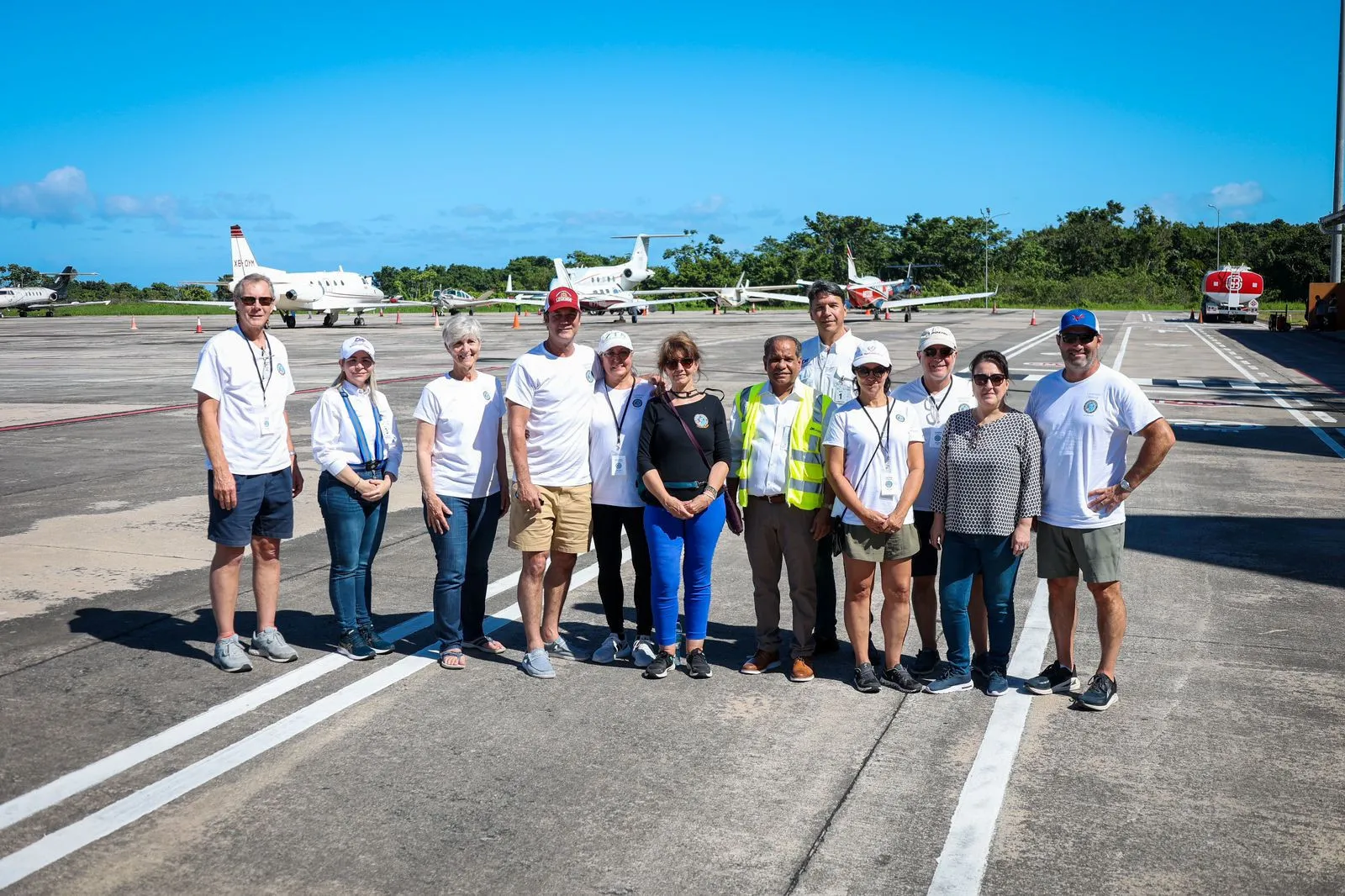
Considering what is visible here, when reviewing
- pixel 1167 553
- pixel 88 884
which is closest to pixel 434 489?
pixel 88 884

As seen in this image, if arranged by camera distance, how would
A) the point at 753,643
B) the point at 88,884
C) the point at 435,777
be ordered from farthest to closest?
the point at 753,643 → the point at 435,777 → the point at 88,884

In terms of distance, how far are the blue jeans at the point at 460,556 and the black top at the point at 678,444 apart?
0.90 m

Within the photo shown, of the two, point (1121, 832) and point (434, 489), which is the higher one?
point (434, 489)

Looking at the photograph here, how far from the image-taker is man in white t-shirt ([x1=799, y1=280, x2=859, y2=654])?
19.7ft

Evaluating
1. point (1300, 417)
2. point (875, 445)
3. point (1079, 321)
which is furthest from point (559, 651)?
point (1300, 417)

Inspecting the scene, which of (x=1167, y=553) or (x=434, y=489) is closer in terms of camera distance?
(x=434, y=489)

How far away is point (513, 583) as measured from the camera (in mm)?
7582

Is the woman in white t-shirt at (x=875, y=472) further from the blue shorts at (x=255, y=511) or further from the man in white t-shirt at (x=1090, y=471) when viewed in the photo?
the blue shorts at (x=255, y=511)

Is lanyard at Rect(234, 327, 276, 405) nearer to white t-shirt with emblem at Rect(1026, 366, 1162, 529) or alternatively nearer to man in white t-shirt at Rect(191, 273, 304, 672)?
man in white t-shirt at Rect(191, 273, 304, 672)

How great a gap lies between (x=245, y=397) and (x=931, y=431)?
3355mm

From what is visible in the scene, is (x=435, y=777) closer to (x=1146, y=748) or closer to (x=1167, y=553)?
(x=1146, y=748)

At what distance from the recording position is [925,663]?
227 inches

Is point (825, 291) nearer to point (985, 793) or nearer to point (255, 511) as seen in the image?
point (985, 793)

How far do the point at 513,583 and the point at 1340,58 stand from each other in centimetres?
3869
